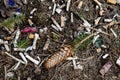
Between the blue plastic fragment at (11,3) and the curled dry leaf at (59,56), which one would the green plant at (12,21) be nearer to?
the blue plastic fragment at (11,3)

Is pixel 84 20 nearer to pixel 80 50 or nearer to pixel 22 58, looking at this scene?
pixel 80 50

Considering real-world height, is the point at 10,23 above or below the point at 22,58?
above

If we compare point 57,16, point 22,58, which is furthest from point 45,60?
point 57,16

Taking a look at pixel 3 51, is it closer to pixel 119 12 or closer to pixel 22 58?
pixel 22 58

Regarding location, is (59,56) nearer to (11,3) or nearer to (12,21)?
(12,21)

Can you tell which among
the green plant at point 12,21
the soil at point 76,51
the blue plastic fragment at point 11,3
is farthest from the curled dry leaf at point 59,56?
the blue plastic fragment at point 11,3

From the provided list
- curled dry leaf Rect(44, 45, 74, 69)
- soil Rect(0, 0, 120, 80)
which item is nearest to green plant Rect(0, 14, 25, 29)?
soil Rect(0, 0, 120, 80)
